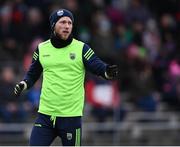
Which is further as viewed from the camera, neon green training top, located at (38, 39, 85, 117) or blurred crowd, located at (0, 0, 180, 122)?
blurred crowd, located at (0, 0, 180, 122)

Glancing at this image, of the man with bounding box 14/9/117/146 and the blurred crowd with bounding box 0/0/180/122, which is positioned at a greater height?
the blurred crowd with bounding box 0/0/180/122

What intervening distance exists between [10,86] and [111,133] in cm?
230

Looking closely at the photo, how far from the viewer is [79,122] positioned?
9281 millimetres

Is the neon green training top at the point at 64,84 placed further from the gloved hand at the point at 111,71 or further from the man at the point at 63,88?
the gloved hand at the point at 111,71

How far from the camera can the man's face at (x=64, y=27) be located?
9.13m

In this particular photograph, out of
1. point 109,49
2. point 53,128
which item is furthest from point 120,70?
point 53,128

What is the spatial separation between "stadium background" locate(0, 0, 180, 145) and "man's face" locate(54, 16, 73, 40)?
6.35 meters

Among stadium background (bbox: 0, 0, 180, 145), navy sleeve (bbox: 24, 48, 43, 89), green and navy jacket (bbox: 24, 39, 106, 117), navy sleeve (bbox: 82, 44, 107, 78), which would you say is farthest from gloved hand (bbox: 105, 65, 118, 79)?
stadium background (bbox: 0, 0, 180, 145)

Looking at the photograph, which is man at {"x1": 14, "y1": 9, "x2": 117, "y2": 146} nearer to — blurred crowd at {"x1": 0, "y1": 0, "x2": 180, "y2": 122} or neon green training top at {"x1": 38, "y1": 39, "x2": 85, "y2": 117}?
neon green training top at {"x1": 38, "y1": 39, "x2": 85, "y2": 117}

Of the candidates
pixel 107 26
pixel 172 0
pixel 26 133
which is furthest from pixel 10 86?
pixel 172 0

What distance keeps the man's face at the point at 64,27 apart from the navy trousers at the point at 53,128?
3.05ft

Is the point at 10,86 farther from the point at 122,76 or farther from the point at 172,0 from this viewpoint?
the point at 172,0

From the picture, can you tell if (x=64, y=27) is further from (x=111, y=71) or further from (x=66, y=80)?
(x=111, y=71)

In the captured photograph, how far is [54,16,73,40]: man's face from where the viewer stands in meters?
9.13
